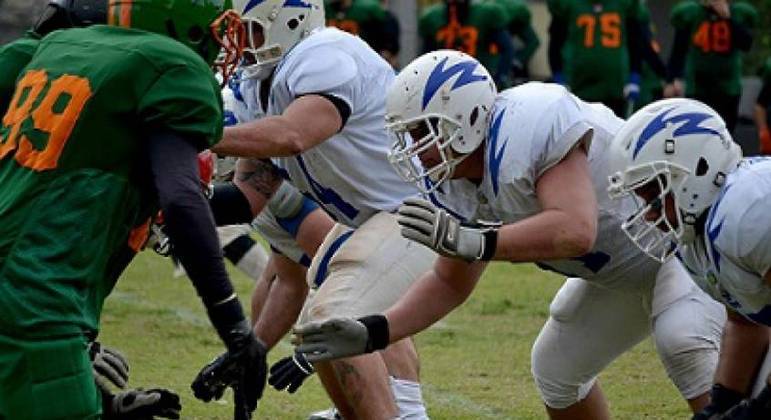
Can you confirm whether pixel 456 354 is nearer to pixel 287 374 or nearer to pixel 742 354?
pixel 287 374

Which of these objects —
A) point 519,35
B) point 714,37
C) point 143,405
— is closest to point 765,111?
point 714,37

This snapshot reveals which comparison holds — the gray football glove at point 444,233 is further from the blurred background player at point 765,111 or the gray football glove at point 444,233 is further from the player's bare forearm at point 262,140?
the blurred background player at point 765,111

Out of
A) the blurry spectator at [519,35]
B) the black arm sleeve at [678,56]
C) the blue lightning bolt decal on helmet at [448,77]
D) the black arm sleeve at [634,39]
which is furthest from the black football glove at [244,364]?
the blurry spectator at [519,35]

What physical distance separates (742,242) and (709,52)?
31.9 ft

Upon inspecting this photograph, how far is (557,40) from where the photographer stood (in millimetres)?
13375

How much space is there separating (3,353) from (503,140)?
4.78ft

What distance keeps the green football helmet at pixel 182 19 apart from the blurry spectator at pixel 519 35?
447 inches

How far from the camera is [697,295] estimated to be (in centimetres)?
461

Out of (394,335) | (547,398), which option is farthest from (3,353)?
(547,398)

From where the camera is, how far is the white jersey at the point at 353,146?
16.7ft

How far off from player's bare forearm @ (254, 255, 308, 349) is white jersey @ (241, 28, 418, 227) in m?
1.36

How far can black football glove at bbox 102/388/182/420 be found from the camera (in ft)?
12.3

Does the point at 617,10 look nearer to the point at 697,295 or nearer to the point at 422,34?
the point at 422,34

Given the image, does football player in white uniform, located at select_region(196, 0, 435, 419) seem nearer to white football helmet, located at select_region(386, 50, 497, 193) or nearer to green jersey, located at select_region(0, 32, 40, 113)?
white football helmet, located at select_region(386, 50, 497, 193)
